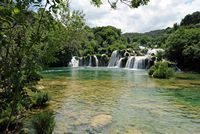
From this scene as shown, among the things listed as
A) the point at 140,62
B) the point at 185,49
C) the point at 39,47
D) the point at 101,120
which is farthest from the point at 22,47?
the point at 140,62

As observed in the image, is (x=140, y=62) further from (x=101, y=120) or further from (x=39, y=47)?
(x=39, y=47)

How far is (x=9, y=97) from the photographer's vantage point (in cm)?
621

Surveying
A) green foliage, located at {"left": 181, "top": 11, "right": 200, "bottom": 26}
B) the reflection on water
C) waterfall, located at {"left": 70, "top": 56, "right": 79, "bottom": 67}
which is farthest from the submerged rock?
green foliage, located at {"left": 181, "top": 11, "right": 200, "bottom": 26}

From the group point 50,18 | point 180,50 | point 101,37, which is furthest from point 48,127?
point 101,37

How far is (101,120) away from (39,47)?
555cm

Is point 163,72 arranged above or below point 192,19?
below

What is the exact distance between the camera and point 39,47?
7551 millimetres

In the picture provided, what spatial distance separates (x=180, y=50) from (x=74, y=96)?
36447mm

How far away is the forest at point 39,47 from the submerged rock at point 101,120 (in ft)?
8.25

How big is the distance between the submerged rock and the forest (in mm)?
2515

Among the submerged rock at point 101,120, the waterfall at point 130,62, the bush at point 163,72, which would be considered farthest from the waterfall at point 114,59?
the submerged rock at point 101,120

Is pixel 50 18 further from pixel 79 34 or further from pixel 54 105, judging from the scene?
pixel 79 34

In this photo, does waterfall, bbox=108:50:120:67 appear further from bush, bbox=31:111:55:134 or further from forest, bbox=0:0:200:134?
bush, bbox=31:111:55:134

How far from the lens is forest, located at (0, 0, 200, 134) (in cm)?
425
